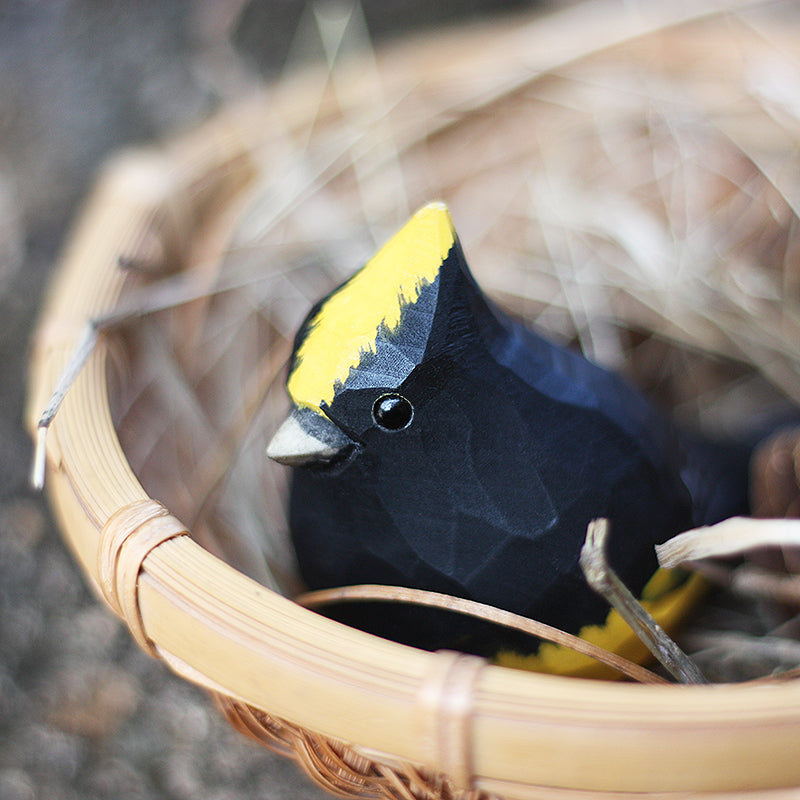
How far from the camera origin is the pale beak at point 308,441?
436 millimetres

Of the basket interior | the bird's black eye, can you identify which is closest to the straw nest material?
the basket interior

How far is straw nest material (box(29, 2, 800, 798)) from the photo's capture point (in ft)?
1.49

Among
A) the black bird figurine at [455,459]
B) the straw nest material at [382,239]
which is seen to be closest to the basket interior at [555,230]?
the straw nest material at [382,239]

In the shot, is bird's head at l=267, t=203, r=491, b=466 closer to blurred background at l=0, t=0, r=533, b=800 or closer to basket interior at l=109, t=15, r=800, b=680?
basket interior at l=109, t=15, r=800, b=680

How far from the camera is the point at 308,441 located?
1.44ft

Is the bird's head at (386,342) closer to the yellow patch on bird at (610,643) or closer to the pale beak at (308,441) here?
the pale beak at (308,441)

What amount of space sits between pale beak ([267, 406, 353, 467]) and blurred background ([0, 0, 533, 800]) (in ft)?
1.33

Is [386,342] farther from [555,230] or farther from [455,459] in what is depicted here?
[555,230]

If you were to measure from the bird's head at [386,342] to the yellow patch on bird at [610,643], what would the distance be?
156 millimetres

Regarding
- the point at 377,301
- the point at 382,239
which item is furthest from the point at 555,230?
the point at 377,301

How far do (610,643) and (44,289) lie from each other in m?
0.89

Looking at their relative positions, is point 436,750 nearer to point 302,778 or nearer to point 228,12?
point 302,778

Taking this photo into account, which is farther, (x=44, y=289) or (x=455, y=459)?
(x=44, y=289)

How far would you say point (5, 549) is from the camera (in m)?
0.86
